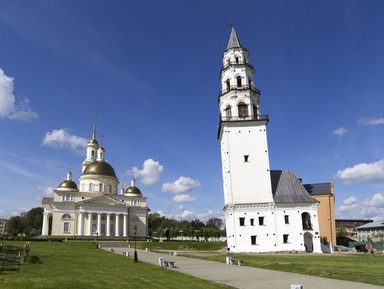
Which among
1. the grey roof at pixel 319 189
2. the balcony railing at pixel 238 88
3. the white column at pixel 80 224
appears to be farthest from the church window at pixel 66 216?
the grey roof at pixel 319 189

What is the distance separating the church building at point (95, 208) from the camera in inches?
2835

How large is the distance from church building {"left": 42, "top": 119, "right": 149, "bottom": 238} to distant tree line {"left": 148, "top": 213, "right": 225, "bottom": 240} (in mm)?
20761

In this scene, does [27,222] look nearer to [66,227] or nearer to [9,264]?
[66,227]

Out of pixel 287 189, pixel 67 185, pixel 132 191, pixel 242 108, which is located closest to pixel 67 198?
pixel 67 185

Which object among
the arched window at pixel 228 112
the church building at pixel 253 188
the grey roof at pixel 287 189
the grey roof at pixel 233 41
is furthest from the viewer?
the grey roof at pixel 233 41

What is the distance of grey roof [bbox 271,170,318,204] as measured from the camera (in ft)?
136

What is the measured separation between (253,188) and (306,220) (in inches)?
350

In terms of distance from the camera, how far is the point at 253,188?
41062mm

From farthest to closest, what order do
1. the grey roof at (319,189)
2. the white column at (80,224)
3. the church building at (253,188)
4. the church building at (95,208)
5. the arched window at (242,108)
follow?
the church building at (95,208)
the white column at (80,224)
the grey roof at (319,189)
the arched window at (242,108)
the church building at (253,188)

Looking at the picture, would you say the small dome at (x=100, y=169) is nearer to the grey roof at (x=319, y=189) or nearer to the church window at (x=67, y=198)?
the church window at (x=67, y=198)

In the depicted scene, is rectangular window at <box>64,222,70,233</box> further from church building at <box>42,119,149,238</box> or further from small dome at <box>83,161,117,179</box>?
small dome at <box>83,161,117,179</box>

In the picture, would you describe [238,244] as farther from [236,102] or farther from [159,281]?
[159,281]

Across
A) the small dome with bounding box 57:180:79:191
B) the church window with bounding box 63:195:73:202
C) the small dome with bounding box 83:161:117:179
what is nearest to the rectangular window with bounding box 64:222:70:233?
the church window with bounding box 63:195:73:202

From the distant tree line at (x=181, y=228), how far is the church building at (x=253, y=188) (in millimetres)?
55979
